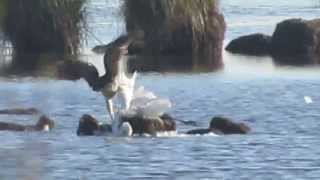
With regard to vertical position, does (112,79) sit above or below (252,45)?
above

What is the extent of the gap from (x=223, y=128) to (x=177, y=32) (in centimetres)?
1674

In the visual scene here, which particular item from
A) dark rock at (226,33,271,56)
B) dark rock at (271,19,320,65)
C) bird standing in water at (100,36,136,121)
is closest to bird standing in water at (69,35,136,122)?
bird standing in water at (100,36,136,121)

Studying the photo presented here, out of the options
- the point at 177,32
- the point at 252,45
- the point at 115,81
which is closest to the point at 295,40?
the point at 252,45

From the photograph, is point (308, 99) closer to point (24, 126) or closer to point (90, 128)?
point (90, 128)

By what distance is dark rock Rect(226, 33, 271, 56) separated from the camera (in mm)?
40469

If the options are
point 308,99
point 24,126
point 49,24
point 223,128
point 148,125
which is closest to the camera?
point 24,126

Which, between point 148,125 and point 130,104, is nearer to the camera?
point 148,125

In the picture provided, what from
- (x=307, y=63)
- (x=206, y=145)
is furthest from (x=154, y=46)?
(x=206, y=145)

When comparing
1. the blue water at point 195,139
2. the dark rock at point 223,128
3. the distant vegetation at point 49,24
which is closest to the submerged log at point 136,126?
the blue water at point 195,139

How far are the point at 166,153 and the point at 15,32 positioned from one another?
18.8 meters

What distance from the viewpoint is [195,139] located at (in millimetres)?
20047

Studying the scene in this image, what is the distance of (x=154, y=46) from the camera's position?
122 ft

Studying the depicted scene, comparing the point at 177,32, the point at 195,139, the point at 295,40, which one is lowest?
the point at 295,40

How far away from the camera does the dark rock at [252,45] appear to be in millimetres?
40469
